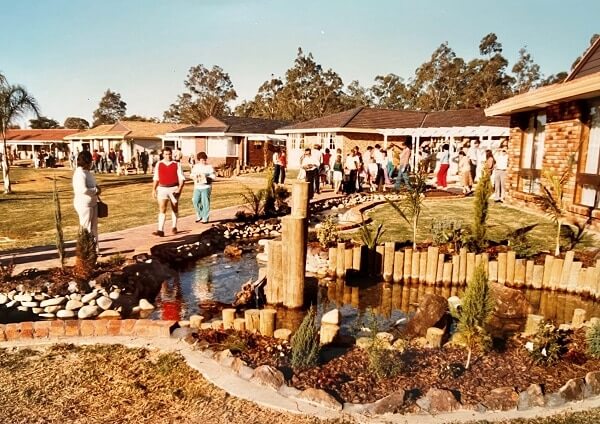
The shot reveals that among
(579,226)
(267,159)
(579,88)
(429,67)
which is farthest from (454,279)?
(429,67)

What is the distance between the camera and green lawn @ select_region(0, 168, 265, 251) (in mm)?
9846

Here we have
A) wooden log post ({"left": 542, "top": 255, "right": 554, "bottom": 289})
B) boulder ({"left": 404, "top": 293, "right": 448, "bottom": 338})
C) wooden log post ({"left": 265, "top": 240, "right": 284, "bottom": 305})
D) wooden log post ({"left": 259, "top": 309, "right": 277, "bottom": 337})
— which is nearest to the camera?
wooden log post ({"left": 259, "top": 309, "right": 277, "bottom": 337})

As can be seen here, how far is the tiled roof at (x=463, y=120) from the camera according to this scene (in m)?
25.7

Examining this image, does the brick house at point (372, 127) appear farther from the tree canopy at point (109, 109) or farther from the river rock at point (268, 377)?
the tree canopy at point (109, 109)

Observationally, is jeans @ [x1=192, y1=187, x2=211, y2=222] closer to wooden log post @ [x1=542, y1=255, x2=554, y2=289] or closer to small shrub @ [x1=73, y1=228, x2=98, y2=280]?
small shrub @ [x1=73, y1=228, x2=98, y2=280]

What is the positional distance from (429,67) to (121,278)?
182 feet

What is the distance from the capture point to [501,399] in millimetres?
3594

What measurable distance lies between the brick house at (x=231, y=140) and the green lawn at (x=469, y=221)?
68.1 feet

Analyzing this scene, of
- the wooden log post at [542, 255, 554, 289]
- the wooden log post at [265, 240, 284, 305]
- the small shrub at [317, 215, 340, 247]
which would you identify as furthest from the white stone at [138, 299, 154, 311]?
the wooden log post at [542, 255, 554, 289]

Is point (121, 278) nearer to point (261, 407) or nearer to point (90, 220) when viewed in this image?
point (90, 220)

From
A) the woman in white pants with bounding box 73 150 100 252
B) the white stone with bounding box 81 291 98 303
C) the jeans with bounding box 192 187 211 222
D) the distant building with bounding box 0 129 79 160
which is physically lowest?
the white stone with bounding box 81 291 98 303

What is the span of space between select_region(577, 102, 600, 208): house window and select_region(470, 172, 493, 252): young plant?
337cm

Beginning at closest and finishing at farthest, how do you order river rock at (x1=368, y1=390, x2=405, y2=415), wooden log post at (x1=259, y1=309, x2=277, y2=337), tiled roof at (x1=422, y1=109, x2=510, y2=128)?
river rock at (x1=368, y1=390, x2=405, y2=415) < wooden log post at (x1=259, y1=309, x2=277, y2=337) < tiled roof at (x1=422, y1=109, x2=510, y2=128)

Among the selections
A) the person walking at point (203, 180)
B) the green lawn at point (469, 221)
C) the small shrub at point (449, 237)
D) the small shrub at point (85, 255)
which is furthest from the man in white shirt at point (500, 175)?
the small shrub at point (85, 255)
